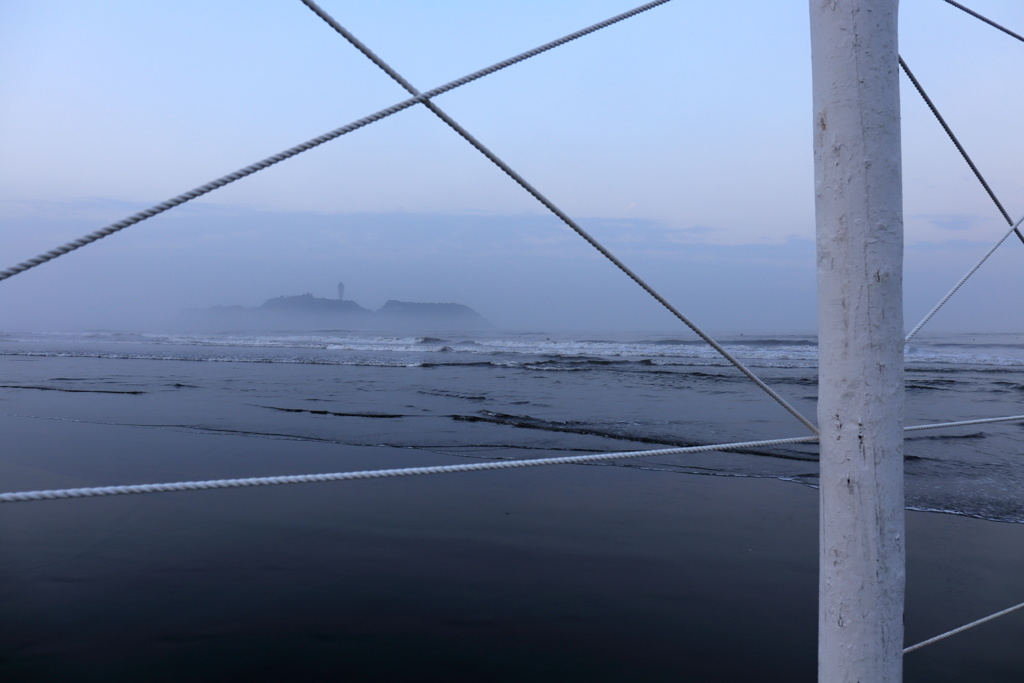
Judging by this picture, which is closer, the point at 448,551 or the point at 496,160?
the point at 496,160

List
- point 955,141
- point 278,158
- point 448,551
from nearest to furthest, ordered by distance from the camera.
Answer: point 278,158, point 955,141, point 448,551

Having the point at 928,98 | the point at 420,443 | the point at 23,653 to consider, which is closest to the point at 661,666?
the point at 928,98

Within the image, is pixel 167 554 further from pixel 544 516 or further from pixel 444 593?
pixel 544 516

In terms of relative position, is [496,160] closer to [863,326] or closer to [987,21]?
[863,326]

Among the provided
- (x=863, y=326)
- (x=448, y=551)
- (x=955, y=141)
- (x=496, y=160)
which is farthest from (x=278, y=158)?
(x=448, y=551)

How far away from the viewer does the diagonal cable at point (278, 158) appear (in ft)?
2.79

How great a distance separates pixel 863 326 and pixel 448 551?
2.32 meters

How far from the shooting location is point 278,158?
3.43ft

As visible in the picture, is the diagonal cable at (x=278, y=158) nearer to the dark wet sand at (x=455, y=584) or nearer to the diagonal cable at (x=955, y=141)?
the diagonal cable at (x=955, y=141)

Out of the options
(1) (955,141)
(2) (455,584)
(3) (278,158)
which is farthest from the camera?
(2) (455,584)

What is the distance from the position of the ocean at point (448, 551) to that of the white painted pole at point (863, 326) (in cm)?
103

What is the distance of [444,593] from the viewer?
2508 millimetres

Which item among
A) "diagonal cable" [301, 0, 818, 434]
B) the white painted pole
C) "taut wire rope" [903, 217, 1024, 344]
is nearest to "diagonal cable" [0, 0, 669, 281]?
"diagonal cable" [301, 0, 818, 434]

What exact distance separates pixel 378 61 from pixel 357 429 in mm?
5576
